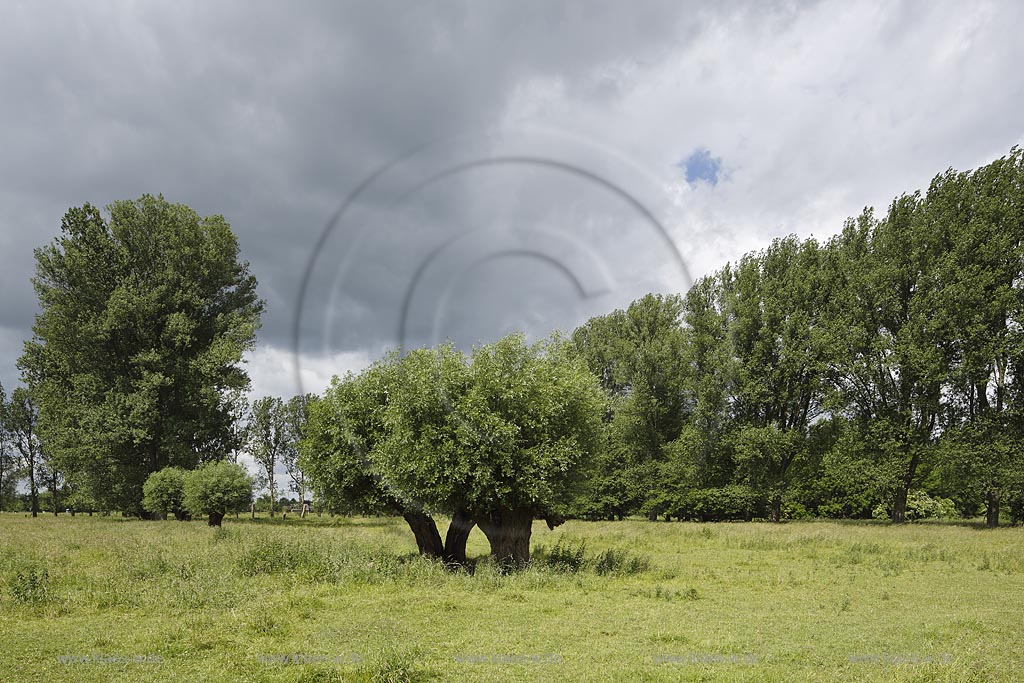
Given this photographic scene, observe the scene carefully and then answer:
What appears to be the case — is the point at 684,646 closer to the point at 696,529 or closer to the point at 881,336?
the point at 696,529

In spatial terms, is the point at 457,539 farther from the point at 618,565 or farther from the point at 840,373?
the point at 840,373

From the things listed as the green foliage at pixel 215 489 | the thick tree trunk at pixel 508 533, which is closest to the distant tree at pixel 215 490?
the green foliage at pixel 215 489

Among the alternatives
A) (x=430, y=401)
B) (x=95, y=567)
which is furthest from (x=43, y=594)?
(x=430, y=401)

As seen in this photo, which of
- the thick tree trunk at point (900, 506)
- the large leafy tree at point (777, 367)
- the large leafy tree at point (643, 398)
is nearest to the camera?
the thick tree trunk at point (900, 506)

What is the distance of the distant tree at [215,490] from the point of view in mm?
41969

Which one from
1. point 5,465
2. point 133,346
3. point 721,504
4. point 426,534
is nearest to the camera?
point 426,534

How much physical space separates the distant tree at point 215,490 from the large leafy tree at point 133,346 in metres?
6.42

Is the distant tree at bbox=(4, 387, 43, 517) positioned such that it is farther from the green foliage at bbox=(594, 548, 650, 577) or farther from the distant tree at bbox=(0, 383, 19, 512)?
the green foliage at bbox=(594, 548, 650, 577)

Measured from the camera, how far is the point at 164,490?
146 feet

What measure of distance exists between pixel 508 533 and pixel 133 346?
43.0m

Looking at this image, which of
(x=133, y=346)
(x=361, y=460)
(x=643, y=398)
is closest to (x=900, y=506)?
(x=643, y=398)

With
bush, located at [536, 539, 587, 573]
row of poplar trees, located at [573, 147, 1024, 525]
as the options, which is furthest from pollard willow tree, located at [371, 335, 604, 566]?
row of poplar trees, located at [573, 147, 1024, 525]

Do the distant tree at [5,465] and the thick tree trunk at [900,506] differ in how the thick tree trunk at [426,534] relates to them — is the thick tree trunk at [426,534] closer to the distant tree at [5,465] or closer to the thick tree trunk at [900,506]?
the thick tree trunk at [900,506]

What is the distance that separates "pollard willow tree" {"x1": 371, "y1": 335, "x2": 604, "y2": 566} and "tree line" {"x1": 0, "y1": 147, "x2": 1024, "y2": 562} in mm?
259
